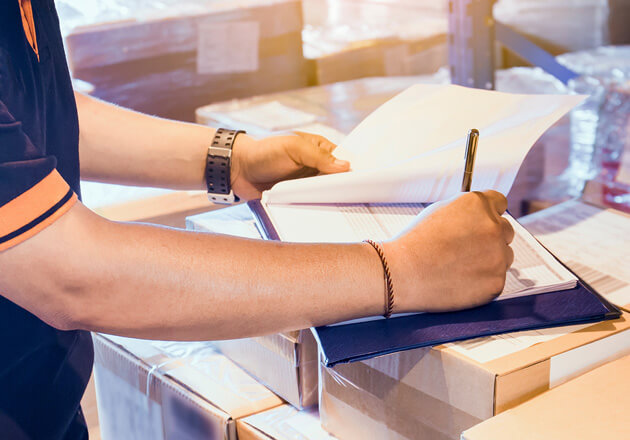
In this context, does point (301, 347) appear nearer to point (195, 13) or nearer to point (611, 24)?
point (195, 13)

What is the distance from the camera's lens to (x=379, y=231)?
2.49 ft

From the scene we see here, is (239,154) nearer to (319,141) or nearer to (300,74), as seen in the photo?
(319,141)

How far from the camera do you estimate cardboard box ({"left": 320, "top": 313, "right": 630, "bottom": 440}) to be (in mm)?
605

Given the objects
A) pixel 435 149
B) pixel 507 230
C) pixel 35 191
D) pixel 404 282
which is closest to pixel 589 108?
pixel 435 149

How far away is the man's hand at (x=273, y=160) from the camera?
926 mm

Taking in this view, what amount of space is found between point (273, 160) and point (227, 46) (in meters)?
0.92

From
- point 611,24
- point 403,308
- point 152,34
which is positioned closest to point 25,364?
point 403,308

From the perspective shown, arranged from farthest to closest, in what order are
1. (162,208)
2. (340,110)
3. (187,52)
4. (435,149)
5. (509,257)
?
(187,52) → (340,110) → (162,208) → (435,149) → (509,257)

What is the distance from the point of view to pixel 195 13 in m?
1.72

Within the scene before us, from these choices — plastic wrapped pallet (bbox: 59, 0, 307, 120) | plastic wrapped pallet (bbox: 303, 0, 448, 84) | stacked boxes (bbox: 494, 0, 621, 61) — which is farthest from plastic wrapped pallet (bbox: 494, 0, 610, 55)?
plastic wrapped pallet (bbox: 59, 0, 307, 120)

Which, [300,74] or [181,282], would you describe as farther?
[300,74]

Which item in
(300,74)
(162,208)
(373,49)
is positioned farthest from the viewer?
(373,49)

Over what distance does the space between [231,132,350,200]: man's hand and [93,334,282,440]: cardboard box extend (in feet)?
0.78

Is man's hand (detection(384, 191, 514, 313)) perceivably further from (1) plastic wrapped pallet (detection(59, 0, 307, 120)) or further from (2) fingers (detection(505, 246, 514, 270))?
(1) plastic wrapped pallet (detection(59, 0, 307, 120))
